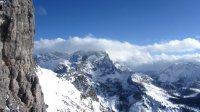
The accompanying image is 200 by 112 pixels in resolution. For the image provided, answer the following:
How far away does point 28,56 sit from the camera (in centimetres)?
14175

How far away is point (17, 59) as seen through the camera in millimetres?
133375

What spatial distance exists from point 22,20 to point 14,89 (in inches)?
965

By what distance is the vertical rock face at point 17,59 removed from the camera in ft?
410

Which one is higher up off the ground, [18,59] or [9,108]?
[18,59]

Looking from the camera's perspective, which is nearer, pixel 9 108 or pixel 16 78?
pixel 9 108

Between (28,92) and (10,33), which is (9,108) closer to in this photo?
(28,92)

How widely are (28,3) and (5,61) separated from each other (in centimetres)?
2588

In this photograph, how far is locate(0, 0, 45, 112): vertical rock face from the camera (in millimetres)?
125000

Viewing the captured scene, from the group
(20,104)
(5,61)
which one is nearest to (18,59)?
(5,61)

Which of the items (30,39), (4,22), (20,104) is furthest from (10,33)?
(20,104)

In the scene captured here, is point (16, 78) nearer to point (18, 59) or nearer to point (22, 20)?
point (18, 59)

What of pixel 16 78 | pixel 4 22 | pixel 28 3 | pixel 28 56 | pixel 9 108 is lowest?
pixel 9 108

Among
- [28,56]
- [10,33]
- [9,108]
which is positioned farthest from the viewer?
[28,56]

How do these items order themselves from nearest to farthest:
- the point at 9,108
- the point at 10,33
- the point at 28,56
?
the point at 9,108 → the point at 10,33 → the point at 28,56
